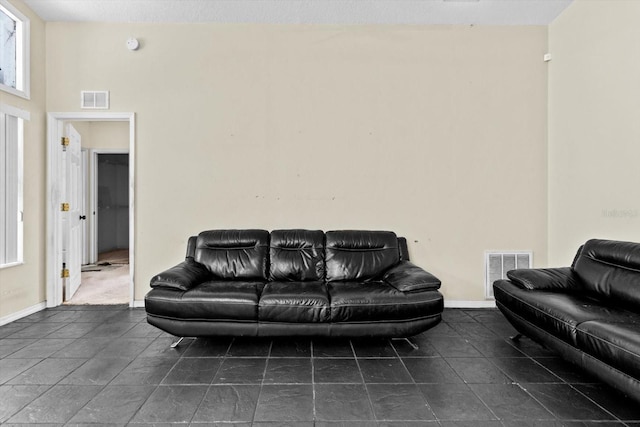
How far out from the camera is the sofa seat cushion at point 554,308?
6.79ft

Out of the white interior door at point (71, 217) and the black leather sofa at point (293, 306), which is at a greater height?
the white interior door at point (71, 217)

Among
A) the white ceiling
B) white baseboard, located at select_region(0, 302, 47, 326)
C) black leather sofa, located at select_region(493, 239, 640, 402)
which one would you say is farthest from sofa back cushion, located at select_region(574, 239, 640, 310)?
white baseboard, located at select_region(0, 302, 47, 326)

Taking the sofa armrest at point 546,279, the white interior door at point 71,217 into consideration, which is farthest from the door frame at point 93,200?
the sofa armrest at point 546,279

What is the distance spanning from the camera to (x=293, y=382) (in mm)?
2109

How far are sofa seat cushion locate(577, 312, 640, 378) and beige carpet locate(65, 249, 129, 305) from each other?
13.9 ft

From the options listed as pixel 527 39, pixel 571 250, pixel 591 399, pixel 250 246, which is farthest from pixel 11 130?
pixel 571 250

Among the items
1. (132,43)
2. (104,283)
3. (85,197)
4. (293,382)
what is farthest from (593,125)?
(85,197)

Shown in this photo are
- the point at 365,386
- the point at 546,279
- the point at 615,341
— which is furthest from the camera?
the point at 546,279

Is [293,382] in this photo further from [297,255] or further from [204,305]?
[297,255]

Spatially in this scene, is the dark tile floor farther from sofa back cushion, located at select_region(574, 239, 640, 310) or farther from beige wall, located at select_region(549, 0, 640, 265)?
beige wall, located at select_region(549, 0, 640, 265)

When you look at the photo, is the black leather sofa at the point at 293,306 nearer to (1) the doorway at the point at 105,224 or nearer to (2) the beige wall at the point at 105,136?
(1) the doorway at the point at 105,224

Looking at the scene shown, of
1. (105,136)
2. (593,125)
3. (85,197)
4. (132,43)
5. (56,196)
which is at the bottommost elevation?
(56,196)

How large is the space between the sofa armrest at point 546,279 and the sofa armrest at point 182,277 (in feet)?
8.81

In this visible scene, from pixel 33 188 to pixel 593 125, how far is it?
5.63 metres
